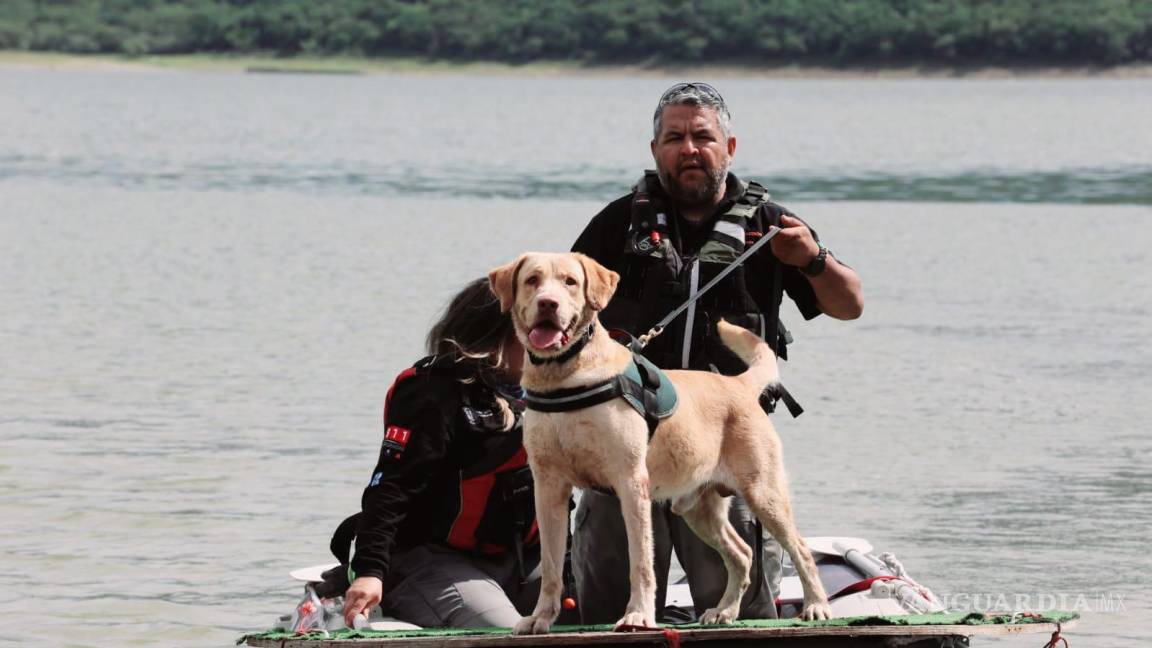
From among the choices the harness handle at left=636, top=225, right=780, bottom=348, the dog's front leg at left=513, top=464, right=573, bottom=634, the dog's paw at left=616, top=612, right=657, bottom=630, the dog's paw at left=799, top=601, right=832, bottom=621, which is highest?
the harness handle at left=636, top=225, right=780, bottom=348

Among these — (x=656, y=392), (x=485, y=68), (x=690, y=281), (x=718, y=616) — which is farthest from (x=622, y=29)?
(x=656, y=392)

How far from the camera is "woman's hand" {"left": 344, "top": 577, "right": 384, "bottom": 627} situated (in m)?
6.40

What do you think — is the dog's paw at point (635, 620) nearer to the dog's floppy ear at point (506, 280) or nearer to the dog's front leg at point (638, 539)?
the dog's front leg at point (638, 539)

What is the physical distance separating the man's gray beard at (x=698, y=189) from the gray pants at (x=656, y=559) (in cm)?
99

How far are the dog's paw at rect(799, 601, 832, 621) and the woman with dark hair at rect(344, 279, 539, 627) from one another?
100 centimetres

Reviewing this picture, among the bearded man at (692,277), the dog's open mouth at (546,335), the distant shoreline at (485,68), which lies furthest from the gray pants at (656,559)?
the distant shoreline at (485,68)

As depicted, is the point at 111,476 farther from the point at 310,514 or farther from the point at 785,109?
the point at 785,109

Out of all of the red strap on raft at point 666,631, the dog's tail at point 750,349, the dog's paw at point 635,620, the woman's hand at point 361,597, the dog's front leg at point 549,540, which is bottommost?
the woman's hand at point 361,597

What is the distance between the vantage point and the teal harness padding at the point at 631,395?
565 cm

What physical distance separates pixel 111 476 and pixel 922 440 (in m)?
5.89

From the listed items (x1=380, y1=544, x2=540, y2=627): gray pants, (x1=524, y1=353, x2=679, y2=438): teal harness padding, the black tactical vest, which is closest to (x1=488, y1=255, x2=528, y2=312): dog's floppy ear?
(x1=524, y1=353, x2=679, y2=438): teal harness padding

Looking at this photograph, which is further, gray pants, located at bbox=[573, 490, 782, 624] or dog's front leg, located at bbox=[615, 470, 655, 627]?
gray pants, located at bbox=[573, 490, 782, 624]

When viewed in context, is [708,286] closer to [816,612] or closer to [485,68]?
Result: [816,612]

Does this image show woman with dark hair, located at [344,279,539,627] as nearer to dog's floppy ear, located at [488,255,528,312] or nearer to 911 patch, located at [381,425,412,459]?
911 patch, located at [381,425,412,459]
